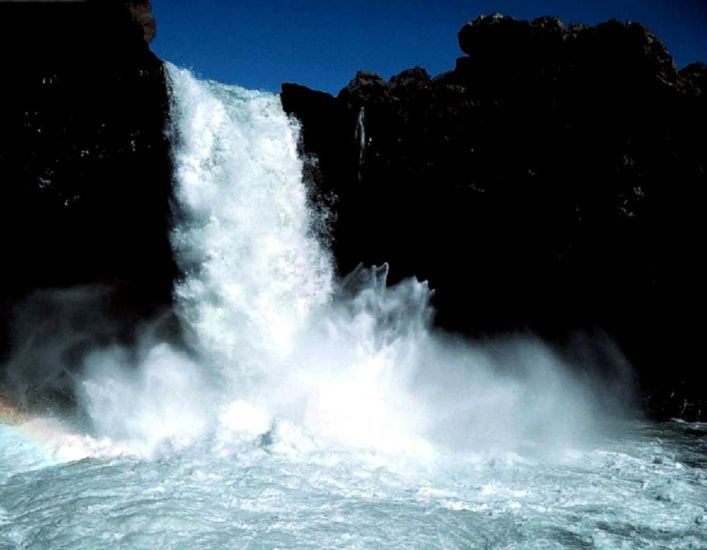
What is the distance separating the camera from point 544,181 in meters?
14.2

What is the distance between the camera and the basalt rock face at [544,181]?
13.8 meters

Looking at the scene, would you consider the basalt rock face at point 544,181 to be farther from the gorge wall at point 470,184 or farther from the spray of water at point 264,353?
the spray of water at point 264,353

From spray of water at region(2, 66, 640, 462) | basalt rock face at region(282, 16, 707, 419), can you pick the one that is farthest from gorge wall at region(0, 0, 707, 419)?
spray of water at region(2, 66, 640, 462)

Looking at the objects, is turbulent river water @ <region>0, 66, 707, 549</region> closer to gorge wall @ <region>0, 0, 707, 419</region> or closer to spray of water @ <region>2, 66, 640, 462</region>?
spray of water @ <region>2, 66, 640, 462</region>

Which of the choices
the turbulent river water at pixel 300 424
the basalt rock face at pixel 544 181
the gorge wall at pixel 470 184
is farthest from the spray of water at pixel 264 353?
the basalt rock face at pixel 544 181

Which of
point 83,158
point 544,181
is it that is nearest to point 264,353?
point 83,158

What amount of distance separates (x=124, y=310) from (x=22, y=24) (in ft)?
21.7

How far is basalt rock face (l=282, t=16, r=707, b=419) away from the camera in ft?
45.4

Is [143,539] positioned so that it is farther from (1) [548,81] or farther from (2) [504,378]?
(1) [548,81]

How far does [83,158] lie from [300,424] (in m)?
7.54

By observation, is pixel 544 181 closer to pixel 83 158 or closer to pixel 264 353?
pixel 264 353

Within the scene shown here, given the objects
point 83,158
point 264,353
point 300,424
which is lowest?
point 300,424

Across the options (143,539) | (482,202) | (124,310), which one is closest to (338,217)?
(482,202)

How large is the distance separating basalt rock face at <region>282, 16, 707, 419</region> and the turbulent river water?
92 centimetres
